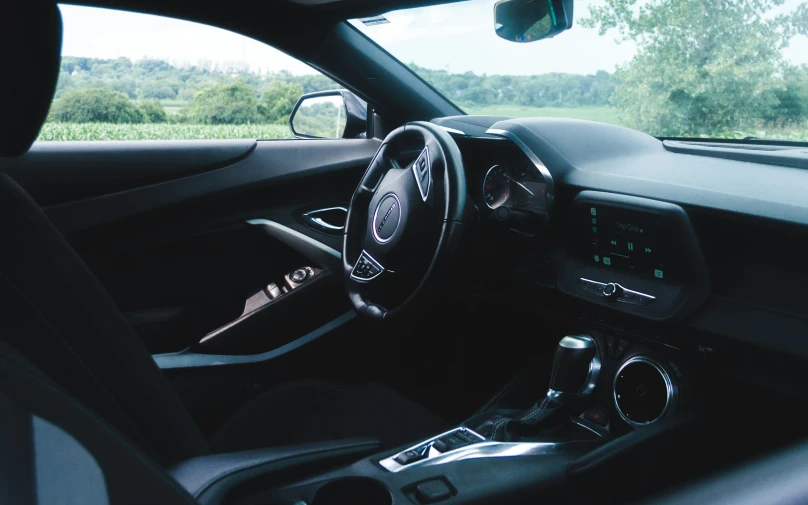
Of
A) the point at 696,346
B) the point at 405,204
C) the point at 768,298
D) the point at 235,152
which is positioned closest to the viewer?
the point at 768,298

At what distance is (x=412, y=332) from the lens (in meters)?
2.47

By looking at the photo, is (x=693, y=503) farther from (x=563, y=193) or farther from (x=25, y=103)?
(x=563, y=193)

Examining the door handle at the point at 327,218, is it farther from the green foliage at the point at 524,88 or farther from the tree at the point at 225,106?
the green foliage at the point at 524,88

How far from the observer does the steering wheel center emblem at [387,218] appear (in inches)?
78.1

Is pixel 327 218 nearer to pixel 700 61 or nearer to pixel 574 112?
pixel 574 112

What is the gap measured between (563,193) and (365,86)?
0.97 meters

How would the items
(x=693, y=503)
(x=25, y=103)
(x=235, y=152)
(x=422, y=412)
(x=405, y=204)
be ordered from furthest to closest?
(x=235, y=152), (x=422, y=412), (x=405, y=204), (x=25, y=103), (x=693, y=503)

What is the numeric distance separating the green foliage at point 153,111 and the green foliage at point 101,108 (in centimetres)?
1

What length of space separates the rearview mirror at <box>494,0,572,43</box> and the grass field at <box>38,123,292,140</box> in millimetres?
1105

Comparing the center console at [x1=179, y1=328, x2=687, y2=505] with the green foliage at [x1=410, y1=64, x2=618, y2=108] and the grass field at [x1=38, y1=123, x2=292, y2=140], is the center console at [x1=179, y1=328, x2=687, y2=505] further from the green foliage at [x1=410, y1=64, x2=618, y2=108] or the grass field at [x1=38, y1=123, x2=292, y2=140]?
the grass field at [x1=38, y1=123, x2=292, y2=140]

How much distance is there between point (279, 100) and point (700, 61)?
167 cm

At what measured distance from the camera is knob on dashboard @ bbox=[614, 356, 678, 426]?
183 cm

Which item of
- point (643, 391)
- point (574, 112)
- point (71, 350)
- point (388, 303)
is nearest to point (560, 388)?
point (643, 391)

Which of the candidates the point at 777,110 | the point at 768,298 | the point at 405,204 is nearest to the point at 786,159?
the point at 777,110
